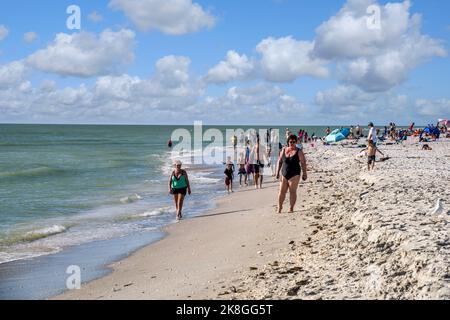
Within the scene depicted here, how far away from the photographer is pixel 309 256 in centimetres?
631

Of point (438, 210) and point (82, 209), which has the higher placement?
point (438, 210)

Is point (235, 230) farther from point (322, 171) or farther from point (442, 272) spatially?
point (322, 171)

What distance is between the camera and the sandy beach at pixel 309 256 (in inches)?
189

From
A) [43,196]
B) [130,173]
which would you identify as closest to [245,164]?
[43,196]

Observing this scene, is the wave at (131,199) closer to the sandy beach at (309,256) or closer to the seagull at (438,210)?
the sandy beach at (309,256)

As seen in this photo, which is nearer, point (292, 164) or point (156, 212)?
point (292, 164)

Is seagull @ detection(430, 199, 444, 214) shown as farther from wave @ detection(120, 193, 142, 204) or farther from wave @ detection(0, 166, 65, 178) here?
wave @ detection(0, 166, 65, 178)

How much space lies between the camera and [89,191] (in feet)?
60.5

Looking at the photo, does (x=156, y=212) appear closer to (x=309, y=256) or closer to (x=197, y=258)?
(x=197, y=258)

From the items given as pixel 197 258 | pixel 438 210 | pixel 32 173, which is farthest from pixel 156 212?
pixel 32 173

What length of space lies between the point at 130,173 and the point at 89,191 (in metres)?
7.67

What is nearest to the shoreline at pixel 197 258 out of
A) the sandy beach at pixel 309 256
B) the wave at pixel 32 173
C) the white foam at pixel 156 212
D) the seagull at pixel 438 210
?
the sandy beach at pixel 309 256

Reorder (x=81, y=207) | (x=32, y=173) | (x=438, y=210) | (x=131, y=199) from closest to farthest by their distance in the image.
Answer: (x=438, y=210)
(x=81, y=207)
(x=131, y=199)
(x=32, y=173)

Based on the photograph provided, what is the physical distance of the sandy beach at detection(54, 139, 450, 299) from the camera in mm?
4793
